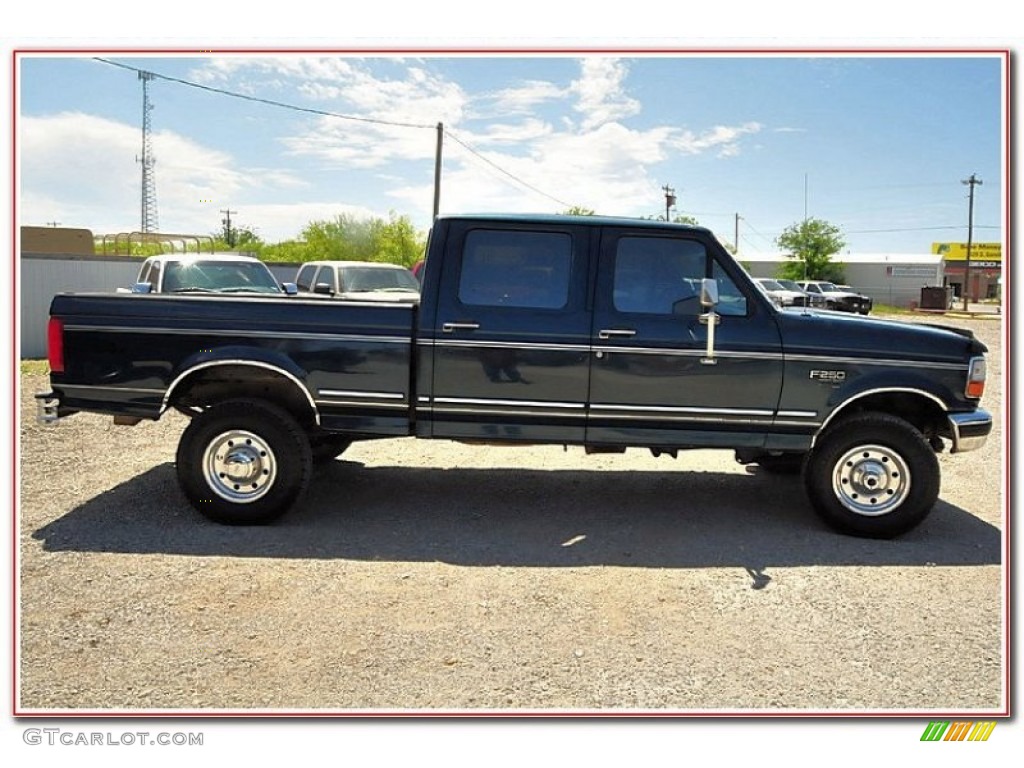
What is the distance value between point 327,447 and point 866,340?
167 inches

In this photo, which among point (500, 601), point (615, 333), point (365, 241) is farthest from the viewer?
point (365, 241)

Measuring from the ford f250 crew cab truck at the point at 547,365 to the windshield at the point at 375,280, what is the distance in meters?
8.77

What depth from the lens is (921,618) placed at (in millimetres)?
4152

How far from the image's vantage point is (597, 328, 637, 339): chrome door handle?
5227mm

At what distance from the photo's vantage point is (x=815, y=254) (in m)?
64.4

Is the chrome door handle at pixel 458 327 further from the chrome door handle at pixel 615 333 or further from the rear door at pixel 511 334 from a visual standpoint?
the chrome door handle at pixel 615 333

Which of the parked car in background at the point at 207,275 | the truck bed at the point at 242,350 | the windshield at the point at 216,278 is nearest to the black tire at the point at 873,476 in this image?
the truck bed at the point at 242,350

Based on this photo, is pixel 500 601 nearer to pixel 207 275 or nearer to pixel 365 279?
pixel 207 275

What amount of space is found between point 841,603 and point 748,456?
5.70ft

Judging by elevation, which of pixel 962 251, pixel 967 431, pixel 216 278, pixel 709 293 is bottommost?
pixel 967 431

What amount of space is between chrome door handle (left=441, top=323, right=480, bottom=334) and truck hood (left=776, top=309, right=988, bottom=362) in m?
2.05

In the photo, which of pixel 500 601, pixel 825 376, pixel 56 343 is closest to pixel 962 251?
pixel 825 376

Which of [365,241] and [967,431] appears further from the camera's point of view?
[365,241]
